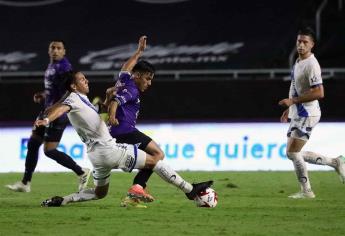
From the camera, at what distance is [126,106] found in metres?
11.1

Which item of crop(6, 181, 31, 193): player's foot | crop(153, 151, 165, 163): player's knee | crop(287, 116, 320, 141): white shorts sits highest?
crop(287, 116, 320, 141): white shorts

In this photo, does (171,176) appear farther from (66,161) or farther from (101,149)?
(66,161)

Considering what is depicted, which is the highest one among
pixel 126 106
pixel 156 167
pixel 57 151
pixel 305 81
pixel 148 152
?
pixel 305 81

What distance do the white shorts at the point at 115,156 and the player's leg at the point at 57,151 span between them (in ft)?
8.71

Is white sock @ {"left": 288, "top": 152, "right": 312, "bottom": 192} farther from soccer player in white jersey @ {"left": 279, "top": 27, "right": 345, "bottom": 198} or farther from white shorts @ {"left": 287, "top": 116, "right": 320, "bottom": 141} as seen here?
white shorts @ {"left": 287, "top": 116, "right": 320, "bottom": 141}

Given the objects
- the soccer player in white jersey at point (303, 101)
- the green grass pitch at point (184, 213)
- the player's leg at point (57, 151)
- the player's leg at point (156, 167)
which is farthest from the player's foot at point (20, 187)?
the soccer player in white jersey at point (303, 101)

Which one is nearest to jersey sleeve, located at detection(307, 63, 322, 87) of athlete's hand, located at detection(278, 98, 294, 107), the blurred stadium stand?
athlete's hand, located at detection(278, 98, 294, 107)

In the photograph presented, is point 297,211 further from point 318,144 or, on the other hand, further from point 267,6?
point 267,6

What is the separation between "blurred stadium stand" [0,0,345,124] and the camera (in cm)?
1789

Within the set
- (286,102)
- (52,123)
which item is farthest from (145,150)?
(52,123)

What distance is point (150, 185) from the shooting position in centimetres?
1449

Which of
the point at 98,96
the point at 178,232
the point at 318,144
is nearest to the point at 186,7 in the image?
the point at 98,96

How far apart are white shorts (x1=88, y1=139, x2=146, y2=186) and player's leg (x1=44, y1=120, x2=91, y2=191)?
8.71 feet

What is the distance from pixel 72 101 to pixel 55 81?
3096mm
